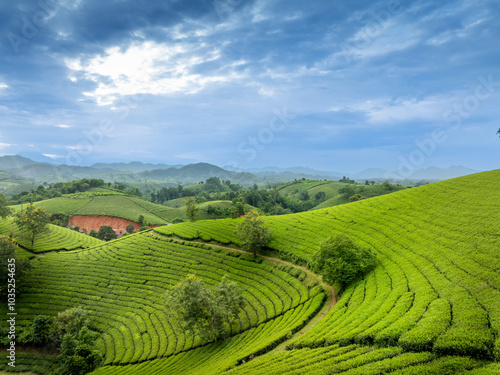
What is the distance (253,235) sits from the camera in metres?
47.7

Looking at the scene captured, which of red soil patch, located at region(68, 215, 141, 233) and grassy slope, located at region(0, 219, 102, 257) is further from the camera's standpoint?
red soil patch, located at region(68, 215, 141, 233)

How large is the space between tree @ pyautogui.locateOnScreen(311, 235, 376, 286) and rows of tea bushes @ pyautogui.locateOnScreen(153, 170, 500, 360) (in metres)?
1.43

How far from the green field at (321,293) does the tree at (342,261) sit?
54.7 inches

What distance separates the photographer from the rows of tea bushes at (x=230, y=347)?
25000 mm

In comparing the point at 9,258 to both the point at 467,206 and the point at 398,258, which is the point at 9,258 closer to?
the point at 398,258

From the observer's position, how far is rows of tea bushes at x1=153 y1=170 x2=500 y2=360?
50.4 feet

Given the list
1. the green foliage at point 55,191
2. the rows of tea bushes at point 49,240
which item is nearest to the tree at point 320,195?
the rows of tea bushes at point 49,240

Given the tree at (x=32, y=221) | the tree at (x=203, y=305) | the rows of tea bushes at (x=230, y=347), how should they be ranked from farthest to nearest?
the tree at (x=32, y=221) < the tree at (x=203, y=305) < the rows of tea bushes at (x=230, y=347)

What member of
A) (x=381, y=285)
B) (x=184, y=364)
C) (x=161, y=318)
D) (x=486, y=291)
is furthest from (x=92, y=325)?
(x=486, y=291)

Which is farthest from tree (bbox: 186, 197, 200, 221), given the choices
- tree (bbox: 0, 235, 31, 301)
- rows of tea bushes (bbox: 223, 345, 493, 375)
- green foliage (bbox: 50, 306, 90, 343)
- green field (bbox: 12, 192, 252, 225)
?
rows of tea bushes (bbox: 223, 345, 493, 375)

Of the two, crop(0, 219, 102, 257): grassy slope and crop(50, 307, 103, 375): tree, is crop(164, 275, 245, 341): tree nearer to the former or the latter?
crop(50, 307, 103, 375): tree

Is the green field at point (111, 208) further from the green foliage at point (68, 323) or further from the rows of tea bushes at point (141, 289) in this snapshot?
the green foliage at point (68, 323)

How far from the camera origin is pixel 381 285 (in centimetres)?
2773

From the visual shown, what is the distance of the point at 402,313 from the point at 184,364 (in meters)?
22.5
